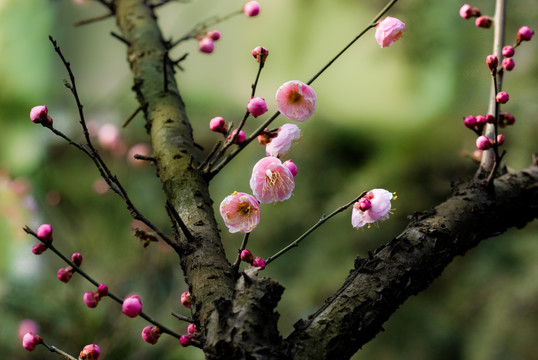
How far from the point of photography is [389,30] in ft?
1.67

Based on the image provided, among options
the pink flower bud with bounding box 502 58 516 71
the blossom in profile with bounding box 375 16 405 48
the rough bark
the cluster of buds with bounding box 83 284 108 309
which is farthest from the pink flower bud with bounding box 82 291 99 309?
the pink flower bud with bounding box 502 58 516 71

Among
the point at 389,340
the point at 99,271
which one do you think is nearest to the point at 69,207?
the point at 99,271

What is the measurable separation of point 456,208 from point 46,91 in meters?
2.38

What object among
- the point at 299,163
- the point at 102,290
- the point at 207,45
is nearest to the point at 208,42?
the point at 207,45

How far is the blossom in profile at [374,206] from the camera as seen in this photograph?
0.49 meters

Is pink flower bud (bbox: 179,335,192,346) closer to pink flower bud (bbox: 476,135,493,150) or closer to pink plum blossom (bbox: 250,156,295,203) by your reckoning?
pink plum blossom (bbox: 250,156,295,203)

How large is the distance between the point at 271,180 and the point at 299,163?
5.57 feet

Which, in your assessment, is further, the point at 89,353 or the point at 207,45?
the point at 207,45

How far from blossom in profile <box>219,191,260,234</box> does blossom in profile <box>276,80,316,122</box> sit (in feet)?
0.28

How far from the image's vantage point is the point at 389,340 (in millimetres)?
1545

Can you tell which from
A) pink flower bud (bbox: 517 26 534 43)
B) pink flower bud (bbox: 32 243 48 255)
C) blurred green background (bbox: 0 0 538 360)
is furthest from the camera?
blurred green background (bbox: 0 0 538 360)

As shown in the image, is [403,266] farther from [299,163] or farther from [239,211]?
[299,163]

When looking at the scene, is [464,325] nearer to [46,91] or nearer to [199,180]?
[199,180]

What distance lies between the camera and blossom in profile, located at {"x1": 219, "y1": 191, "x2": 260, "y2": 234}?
0.48 metres
